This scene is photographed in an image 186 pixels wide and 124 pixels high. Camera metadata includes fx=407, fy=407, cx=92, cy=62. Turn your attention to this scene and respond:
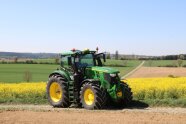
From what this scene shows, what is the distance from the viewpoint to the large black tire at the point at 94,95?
1580cm

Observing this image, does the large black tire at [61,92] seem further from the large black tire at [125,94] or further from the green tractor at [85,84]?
the large black tire at [125,94]

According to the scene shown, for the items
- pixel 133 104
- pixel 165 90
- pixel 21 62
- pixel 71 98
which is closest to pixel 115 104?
pixel 133 104

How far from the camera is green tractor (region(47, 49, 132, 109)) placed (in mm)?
16125

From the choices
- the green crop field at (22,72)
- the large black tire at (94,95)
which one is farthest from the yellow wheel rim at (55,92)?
the green crop field at (22,72)

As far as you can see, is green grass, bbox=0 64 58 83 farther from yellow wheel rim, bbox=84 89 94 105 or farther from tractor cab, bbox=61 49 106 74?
yellow wheel rim, bbox=84 89 94 105

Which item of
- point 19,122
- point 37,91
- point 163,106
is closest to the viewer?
point 19,122

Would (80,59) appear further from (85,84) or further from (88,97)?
(88,97)

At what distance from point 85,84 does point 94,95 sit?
741 mm

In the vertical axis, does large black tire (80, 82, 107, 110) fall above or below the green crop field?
above

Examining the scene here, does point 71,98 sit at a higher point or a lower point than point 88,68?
lower

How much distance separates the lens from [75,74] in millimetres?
17141

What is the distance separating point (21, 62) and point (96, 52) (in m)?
60.5

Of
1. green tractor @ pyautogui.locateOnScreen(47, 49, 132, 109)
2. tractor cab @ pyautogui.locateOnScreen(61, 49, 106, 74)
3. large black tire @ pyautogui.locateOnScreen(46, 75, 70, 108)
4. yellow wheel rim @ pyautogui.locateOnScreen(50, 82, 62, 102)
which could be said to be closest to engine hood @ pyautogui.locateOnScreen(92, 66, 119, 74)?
green tractor @ pyautogui.locateOnScreen(47, 49, 132, 109)

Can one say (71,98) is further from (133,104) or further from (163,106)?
(163,106)
